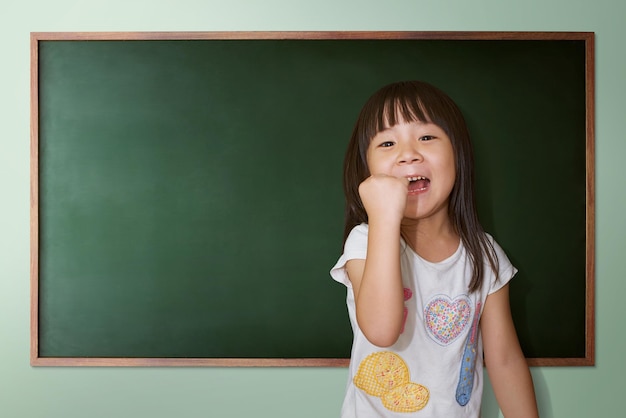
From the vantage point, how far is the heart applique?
125 cm

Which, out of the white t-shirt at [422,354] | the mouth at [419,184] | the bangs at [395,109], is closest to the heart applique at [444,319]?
the white t-shirt at [422,354]

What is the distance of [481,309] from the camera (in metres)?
1.33

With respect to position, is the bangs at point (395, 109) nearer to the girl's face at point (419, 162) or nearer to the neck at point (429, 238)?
the girl's face at point (419, 162)

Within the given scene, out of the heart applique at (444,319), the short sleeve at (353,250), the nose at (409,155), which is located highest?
the nose at (409,155)

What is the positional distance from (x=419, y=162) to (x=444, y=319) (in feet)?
0.98

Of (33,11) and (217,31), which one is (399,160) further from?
(33,11)

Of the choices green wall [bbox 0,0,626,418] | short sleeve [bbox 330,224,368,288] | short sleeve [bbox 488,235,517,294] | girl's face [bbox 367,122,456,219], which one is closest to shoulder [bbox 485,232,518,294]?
short sleeve [bbox 488,235,517,294]

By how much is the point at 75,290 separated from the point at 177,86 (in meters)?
0.55

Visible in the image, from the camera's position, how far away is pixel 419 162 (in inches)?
49.3

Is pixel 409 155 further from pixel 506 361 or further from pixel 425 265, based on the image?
pixel 506 361

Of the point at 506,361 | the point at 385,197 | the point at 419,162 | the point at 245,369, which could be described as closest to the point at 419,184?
the point at 419,162

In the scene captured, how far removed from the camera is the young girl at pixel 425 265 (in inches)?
48.8

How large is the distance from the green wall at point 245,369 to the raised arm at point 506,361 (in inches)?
10.0

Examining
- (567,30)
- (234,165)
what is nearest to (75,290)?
(234,165)
